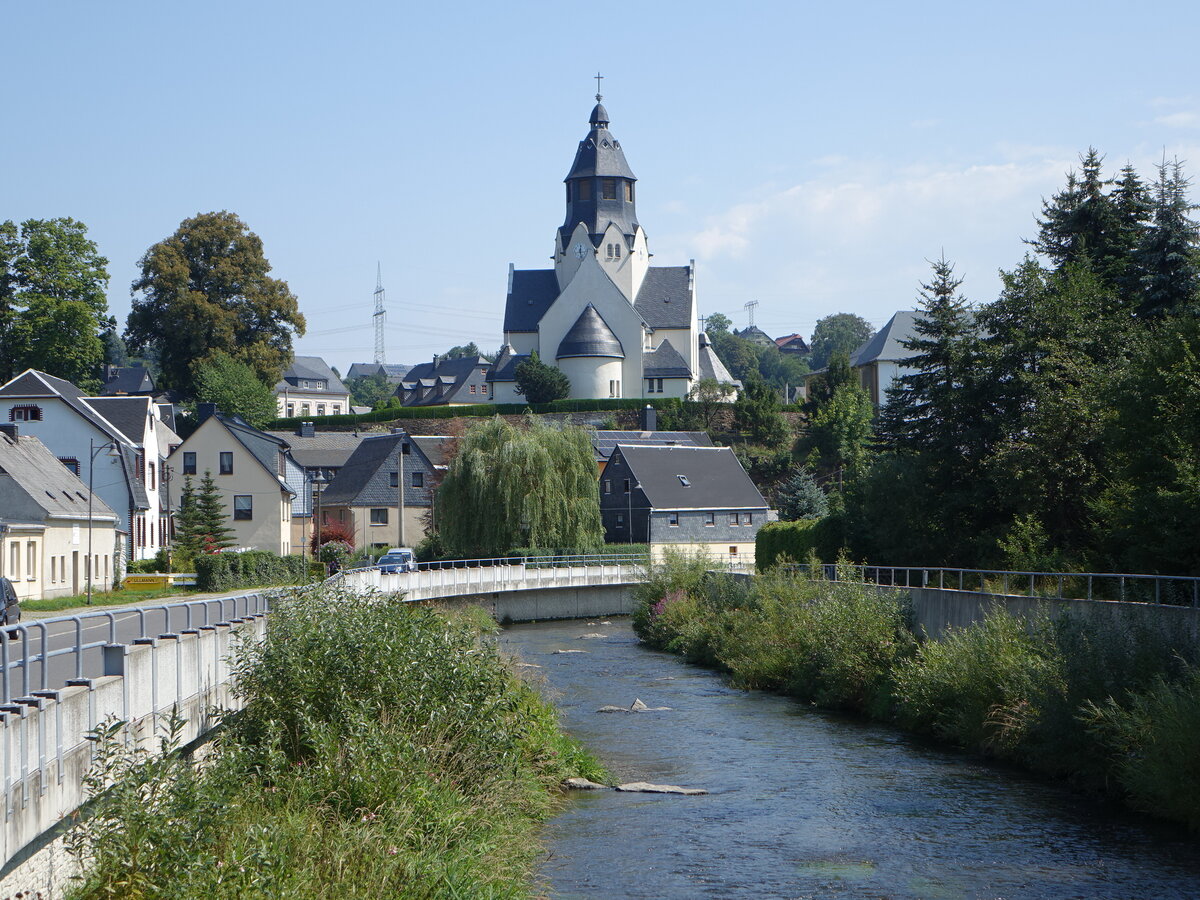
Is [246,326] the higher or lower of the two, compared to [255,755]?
higher

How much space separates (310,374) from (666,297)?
49.8 meters

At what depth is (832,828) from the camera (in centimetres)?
1673

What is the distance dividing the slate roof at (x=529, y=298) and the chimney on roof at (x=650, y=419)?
69.4 ft

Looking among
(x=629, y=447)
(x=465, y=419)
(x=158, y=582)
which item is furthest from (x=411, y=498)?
(x=158, y=582)

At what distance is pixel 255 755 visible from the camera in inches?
541

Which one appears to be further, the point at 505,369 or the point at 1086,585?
the point at 505,369

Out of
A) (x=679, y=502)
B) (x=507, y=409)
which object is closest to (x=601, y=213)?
(x=507, y=409)

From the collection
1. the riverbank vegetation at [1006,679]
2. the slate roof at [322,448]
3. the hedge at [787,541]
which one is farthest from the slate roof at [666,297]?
the riverbank vegetation at [1006,679]

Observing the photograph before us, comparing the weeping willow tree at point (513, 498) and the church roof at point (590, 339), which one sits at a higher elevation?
the church roof at point (590, 339)

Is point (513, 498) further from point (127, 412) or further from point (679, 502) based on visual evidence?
point (127, 412)

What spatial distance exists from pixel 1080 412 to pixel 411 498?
177 feet

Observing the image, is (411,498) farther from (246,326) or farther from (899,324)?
(899,324)

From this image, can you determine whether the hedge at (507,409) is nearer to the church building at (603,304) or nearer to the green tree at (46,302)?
the church building at (603,304)

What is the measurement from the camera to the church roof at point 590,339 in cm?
11088
